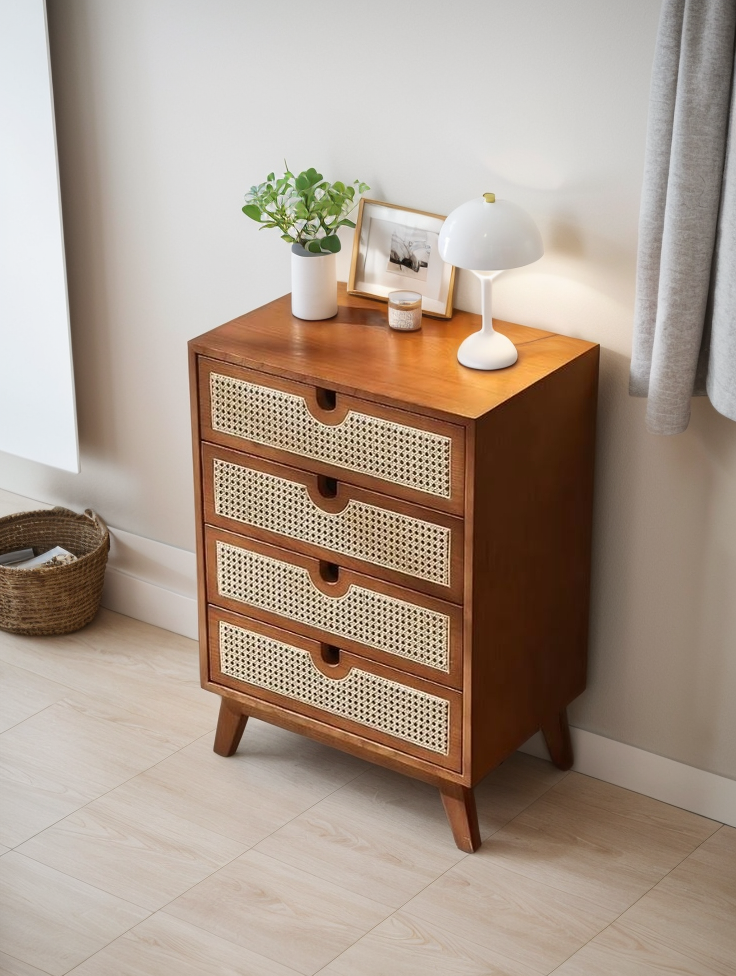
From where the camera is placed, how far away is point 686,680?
2449 millimetres

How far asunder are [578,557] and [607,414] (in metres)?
0.27

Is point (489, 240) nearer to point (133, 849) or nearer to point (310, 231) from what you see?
point (310, 231)

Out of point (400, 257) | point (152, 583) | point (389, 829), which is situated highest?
point (400, 257)

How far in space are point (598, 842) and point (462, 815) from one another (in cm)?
27

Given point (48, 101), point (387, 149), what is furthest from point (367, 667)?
point (48, 101)

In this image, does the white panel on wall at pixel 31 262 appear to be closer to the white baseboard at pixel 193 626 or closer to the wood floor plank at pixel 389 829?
the white baseboard at pixel 193 626

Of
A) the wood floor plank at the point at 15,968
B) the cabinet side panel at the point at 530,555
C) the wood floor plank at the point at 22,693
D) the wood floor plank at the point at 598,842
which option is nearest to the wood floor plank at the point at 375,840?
the wood floor plank at the point at 598,842

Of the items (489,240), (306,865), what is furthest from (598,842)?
(489,240)

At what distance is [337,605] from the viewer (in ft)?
7.77

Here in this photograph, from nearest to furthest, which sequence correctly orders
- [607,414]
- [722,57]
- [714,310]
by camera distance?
[722,57], [714,310], [607,414]

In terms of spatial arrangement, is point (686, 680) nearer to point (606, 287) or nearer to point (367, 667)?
point (367, 667)

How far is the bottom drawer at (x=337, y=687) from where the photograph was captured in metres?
2.32

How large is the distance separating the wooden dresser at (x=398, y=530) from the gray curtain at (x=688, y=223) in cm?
19

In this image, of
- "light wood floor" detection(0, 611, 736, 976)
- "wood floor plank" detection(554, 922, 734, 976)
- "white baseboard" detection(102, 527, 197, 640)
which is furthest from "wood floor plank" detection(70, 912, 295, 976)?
"white baseboard" detection(102, 527, 197, 640)
